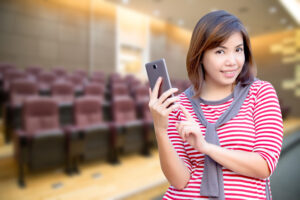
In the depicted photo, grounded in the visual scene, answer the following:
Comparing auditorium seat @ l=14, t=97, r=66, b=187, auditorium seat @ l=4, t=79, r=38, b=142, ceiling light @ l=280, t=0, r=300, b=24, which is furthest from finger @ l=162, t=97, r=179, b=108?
ceiling light @ l=280, t=0, r=300, b=24

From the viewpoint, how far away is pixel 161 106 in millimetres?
168

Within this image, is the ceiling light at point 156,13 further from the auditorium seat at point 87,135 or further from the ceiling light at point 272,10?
the auditorium seat at point 87,135

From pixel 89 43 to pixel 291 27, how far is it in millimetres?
2241

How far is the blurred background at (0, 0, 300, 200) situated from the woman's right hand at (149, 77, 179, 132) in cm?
8

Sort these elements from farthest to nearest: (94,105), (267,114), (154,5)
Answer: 1. (154,5)
2. (94,105)
3. (267,114)

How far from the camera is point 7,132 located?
2.86ft

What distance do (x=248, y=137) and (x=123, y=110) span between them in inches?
33.2

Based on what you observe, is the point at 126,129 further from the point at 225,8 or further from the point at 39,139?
the point at 225,8

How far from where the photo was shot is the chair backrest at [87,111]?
855 mm

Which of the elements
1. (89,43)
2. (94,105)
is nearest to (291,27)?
(89,43)

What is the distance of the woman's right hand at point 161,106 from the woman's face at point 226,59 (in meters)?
0.05

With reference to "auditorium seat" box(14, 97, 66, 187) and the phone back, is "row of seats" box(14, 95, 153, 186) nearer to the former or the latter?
"auditorium seat" box(14, 97, 66, 187)

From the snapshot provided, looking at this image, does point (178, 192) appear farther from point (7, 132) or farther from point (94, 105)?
point (7, 132)

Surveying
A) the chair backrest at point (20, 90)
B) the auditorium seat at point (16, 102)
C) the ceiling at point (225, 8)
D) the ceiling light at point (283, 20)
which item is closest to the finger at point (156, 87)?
the auditorium seat at point (16, 102)
